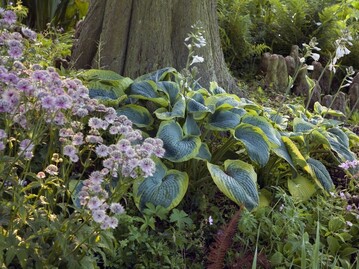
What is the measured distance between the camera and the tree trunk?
4160 millimetres

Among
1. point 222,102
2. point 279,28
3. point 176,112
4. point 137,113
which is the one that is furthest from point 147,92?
point 279,28

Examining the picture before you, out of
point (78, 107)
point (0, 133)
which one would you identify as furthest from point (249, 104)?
point (0, 133)

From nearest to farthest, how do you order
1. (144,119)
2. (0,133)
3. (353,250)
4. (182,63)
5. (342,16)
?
(0,133) → (353,250) → (144,119) → (182,63) → (342,16)

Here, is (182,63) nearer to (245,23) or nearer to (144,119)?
(144,119)

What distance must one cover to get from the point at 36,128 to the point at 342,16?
596 cm

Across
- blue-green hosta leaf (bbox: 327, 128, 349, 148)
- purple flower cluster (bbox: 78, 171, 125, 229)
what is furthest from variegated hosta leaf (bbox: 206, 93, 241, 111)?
purple flower cluster (bbox: 78, 171, 125, 229)

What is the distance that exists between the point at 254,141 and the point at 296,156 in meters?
0.34

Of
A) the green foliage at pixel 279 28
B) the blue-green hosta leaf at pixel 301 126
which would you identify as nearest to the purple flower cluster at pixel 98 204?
the blue-green hosta leaf at pixel 301 126

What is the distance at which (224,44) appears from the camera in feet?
19.9

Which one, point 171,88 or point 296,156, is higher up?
point 171,88

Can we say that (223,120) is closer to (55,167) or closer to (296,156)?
(296,156)

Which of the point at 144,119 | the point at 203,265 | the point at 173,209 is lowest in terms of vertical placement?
the point at 203,265

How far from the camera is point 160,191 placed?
3203 mm

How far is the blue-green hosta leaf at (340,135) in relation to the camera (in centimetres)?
420
